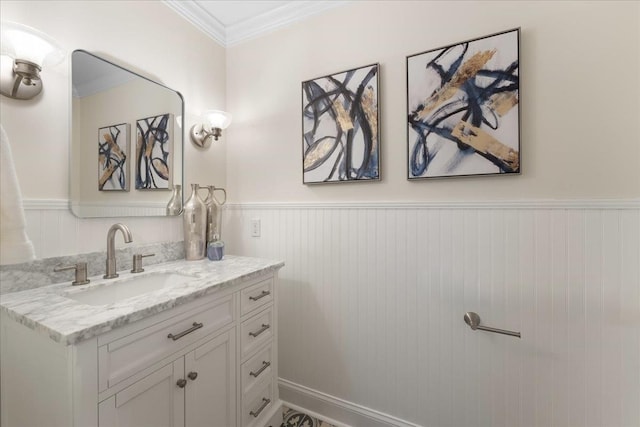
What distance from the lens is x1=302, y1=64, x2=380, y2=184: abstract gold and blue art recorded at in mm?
1495

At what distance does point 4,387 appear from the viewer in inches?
38.4

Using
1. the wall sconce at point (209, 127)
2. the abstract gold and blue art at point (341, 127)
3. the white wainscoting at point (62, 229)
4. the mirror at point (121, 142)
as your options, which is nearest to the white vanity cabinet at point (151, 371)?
the white wainscoting at point (62, 229)

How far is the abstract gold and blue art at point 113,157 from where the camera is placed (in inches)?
52.2

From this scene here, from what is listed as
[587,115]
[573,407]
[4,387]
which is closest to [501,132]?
[587,115]

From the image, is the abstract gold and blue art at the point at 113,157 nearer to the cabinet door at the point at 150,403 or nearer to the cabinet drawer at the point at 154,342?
the cabinet drawer at the point at 154,342

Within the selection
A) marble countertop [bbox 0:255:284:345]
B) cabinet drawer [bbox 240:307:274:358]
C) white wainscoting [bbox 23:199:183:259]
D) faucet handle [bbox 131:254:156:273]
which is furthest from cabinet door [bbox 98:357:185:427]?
white wainscoting [bbox 23:199:183:259]

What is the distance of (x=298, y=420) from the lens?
5.34 feet

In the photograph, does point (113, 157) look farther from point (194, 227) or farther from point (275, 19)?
point (275, 19)

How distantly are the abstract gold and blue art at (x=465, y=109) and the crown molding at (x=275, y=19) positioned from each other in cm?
69

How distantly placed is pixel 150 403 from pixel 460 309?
1.31 metres

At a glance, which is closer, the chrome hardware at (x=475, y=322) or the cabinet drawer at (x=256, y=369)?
the chrome hardware at (x=475, y=322)

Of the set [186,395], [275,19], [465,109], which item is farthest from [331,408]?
[275,19]

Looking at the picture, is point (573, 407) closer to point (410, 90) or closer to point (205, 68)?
point (410, 90)

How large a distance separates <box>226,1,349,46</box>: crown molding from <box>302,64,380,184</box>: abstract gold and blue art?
1.39 feet
